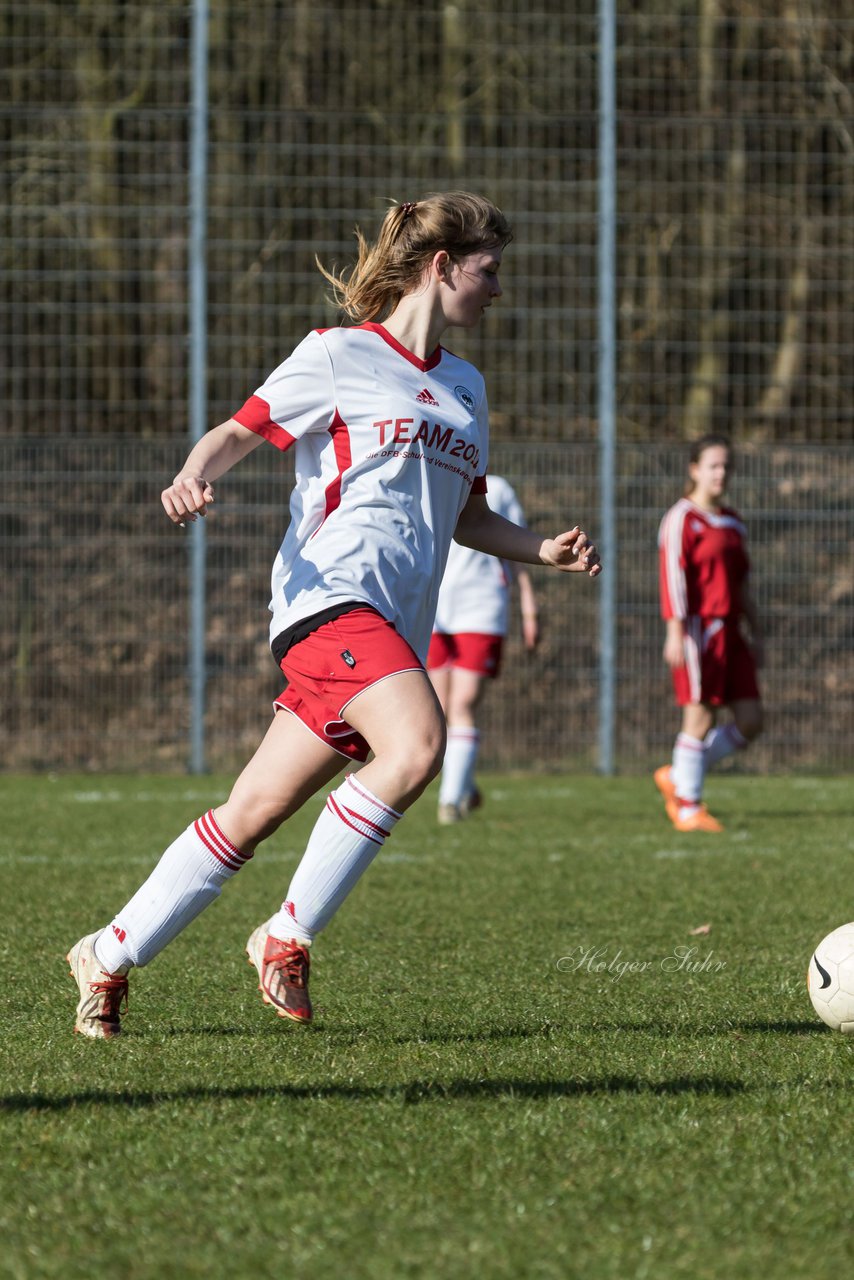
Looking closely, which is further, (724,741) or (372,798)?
(724,741)

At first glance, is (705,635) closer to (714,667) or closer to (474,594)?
(714,667)

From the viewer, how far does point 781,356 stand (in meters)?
13.2

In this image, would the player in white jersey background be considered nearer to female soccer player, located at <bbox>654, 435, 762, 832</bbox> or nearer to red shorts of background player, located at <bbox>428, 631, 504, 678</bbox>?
red shorts of background player, located at <bbox>428, 631, 504, 678</bbox>

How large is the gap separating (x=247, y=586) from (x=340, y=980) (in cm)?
819

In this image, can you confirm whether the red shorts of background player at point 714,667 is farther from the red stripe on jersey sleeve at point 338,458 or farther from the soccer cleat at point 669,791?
the red stripe on jersey sleeve at point 338,458

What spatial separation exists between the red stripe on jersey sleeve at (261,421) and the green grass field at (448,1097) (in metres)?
1.31

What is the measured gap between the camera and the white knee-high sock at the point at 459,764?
8922 millimetres

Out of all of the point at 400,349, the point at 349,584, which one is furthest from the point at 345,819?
the point at 400,349

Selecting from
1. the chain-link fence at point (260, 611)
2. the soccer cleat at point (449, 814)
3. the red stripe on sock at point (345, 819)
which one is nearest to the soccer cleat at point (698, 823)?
the soccer cleat at point (449, 814)

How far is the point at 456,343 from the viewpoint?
13141 mm

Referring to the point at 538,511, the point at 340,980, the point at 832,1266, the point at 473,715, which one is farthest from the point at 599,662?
the point at 832,1266

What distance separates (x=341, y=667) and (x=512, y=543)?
0.66 metres

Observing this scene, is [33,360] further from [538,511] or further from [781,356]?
[781,356]

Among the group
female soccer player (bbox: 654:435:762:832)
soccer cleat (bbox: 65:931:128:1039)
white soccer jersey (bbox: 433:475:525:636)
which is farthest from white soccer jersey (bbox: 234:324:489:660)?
white soccer jersey (bbox: 433:475:525:636)
